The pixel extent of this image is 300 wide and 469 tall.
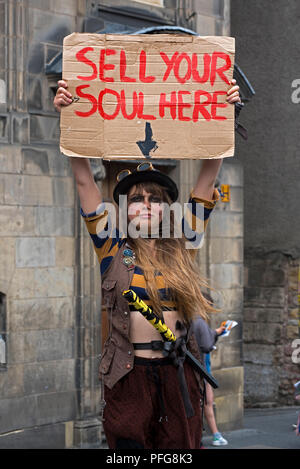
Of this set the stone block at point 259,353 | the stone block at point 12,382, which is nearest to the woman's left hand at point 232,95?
the stone block at point 12,382

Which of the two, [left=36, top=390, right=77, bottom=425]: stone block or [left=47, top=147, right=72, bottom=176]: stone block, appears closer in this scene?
[left=36, top=390, right=77, bottom=425]: stone block

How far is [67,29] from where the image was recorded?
872cm

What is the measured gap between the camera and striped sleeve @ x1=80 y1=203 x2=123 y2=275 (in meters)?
3.82

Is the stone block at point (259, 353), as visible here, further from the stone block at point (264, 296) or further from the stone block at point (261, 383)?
the stone block at point (264, 296)

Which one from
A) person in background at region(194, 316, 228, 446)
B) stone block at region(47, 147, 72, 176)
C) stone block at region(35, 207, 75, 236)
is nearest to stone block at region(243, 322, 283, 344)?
person in background at region(194, 316, 228, 446)

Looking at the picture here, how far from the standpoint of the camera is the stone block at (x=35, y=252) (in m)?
8.18

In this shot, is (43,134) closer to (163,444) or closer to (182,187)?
(182,187)

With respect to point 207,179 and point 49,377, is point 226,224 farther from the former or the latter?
point 207,179

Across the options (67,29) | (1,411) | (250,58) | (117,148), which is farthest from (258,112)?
(117,148)

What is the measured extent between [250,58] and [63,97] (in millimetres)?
9976

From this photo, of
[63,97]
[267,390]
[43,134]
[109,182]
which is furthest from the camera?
[267,390]

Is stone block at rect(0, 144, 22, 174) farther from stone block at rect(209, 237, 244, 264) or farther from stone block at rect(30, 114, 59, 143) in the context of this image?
stone block at rect(209, 237, 244, 264)

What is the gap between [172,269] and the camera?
12.6 feet

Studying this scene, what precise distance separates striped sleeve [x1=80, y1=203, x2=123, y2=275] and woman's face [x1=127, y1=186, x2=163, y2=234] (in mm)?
100
